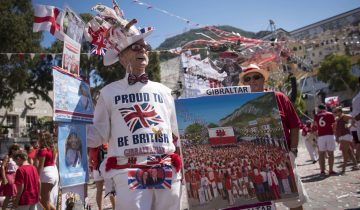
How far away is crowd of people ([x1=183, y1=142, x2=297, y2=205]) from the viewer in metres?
3.38

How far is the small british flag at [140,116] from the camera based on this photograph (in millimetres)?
3119

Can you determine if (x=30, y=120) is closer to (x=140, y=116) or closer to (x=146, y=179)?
(x=140, y=116)

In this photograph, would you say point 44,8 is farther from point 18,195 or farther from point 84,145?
point 18,195

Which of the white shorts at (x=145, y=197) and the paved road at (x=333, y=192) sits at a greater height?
the white shorts at (x=145, y=197)

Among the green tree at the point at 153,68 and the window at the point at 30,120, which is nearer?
the green tree at the point at 153,68

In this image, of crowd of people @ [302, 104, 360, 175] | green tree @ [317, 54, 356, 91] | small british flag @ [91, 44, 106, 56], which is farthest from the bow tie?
green tree @ [317, 54, 356, 91]

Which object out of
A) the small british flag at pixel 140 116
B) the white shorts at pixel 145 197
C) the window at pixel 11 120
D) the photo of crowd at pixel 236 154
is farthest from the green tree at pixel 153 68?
the white shorts at pixel 145 197

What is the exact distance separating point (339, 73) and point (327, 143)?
52678mm

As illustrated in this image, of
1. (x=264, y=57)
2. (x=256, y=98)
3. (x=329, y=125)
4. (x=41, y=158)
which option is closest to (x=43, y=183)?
(x=41, y=158)

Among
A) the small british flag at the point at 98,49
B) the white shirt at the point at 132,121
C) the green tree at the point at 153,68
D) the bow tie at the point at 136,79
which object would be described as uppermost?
the green tree at the point at 153,68

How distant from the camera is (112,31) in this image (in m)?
3.47

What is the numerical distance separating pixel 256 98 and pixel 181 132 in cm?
87

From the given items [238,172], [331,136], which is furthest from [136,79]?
[331,136]

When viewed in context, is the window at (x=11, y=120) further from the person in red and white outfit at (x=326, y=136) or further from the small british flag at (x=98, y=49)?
the small british flag at (x=98, y=49)
